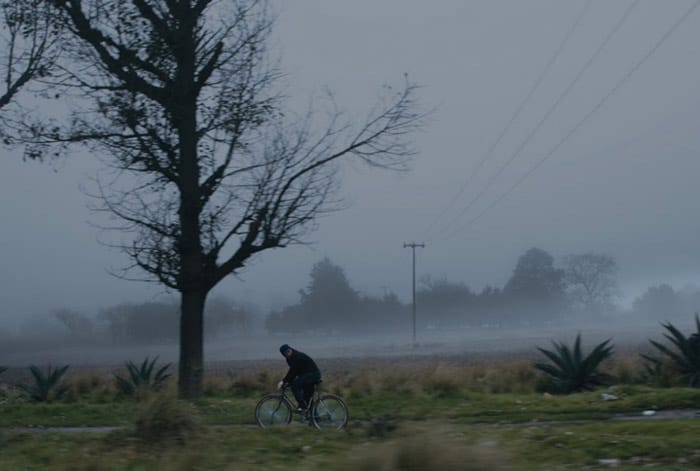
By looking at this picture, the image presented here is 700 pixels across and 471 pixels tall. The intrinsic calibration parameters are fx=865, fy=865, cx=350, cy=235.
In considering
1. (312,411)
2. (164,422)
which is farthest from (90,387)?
(164,422)

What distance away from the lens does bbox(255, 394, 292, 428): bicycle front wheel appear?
15844mm

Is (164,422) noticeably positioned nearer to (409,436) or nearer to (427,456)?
(409,436)

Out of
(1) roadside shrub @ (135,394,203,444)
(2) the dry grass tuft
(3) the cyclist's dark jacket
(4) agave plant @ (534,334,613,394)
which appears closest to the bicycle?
(3) the cyclist's dark jacket

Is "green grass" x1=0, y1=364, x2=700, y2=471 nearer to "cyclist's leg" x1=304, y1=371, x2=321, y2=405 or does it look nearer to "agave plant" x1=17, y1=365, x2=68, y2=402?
"cyclist's leg" x1=304, y1=371, x2=321, y2=405

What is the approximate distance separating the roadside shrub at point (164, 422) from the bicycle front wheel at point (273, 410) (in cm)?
413

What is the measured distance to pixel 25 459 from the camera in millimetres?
10289

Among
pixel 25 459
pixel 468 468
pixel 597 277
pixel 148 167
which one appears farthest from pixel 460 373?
pixel 597 277

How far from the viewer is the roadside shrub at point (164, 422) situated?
11.4 metres

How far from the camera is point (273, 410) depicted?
1594 cm

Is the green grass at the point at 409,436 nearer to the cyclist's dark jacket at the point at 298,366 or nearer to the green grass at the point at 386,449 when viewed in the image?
the green grass at the point at 386,449

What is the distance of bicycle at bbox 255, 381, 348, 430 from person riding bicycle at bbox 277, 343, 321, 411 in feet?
0.31

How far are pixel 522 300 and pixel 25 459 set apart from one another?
333 feet

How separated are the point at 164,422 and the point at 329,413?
4629 mm

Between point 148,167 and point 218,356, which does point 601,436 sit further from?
point 218,356
